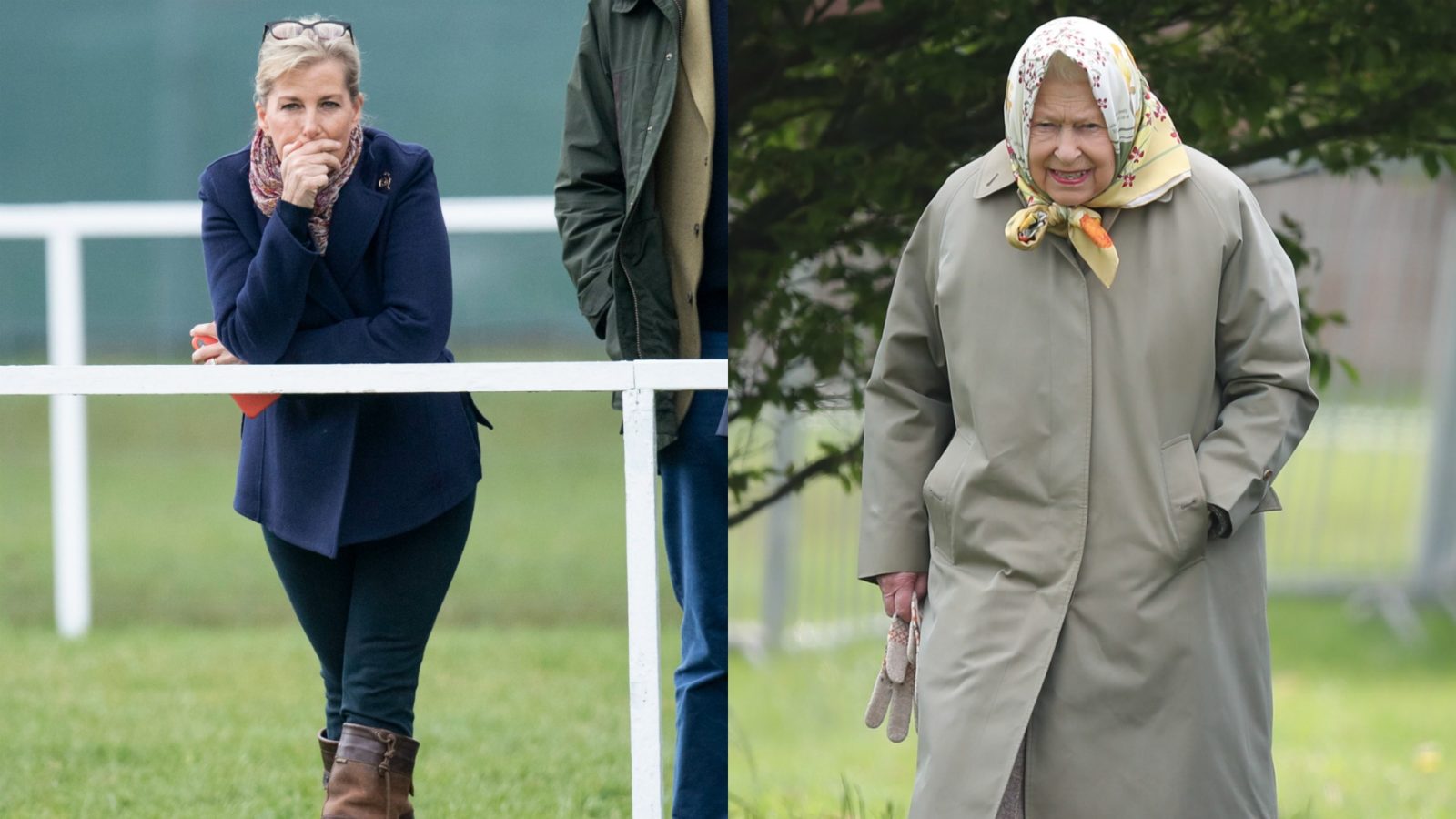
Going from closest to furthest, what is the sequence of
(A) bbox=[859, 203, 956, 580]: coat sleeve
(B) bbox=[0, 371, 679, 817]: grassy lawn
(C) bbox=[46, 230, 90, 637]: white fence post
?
(A) bbox=[859, 203, 956, 580]: coat sleeve < (B) bbox=[0, 371, 679, 817]: grassy lawn < (C) bbox=[46, 230, 90, 637]: white fence post

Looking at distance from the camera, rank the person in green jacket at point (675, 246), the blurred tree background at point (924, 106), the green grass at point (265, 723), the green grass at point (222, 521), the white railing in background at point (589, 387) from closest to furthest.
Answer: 1. the white railing in background at point (589, 387)
2. the person in green jacket at point (675, 246)
3. the blurred tree background at point (924, 106)
4. the green grass at point (265, 723)
5. the green grass at point (222, 521)

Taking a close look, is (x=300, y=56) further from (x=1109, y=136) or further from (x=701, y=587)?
(x=1109, y=136)

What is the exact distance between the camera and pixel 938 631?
2.62 meters

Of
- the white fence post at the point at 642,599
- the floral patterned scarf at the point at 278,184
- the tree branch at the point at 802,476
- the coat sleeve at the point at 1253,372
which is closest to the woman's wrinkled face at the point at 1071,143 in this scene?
the coat sleeve at the point at 1253,372

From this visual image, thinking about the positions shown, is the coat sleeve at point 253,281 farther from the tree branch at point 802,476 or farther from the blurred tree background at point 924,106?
the tree branch at point 802,476

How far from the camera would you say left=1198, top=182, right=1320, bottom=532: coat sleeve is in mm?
2471

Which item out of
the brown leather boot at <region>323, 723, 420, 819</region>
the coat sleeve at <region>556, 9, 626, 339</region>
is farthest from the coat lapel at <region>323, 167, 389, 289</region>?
the brown leather boot at <region>323, 723, 420, 819</region>

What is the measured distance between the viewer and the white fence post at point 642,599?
264cm

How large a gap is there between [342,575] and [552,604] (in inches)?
163

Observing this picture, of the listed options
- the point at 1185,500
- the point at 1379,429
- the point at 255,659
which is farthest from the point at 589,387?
the point at 1379,429

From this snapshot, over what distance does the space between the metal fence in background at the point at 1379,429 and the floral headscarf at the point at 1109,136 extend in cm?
558

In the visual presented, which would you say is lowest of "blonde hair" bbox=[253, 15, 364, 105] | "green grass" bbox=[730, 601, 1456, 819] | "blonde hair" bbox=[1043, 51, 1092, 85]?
"green grass" bbox=[730, 601, 1456, 819]

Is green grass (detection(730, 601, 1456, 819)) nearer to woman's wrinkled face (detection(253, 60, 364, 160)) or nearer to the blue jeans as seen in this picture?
the blue jeans

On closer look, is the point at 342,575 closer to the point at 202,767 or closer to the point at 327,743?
the point at 327,743
